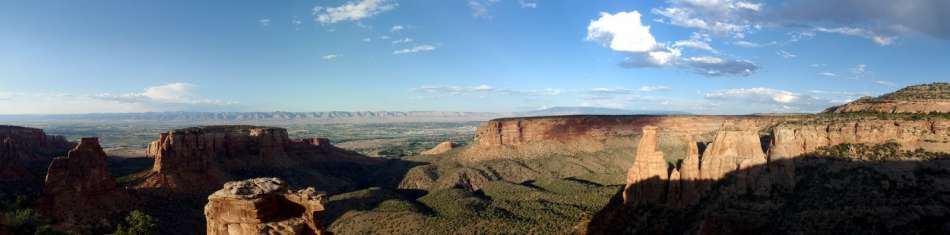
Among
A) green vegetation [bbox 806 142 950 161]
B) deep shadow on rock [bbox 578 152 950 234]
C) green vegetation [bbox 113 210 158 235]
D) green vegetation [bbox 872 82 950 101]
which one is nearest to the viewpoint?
deep shadow on rock [bbox 578 152 950 234]

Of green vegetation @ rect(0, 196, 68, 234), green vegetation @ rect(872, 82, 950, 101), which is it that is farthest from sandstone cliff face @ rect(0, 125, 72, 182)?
green vegetation @ rect(872, 82, 950, 101)

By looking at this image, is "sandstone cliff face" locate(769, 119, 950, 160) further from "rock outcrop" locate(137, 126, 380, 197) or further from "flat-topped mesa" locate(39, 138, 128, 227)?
"rock outcrop" locate(137, 126, 380, 197)

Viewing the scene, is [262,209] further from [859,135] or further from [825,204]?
[859,135]

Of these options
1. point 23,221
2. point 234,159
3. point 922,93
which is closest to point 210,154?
point 234,159

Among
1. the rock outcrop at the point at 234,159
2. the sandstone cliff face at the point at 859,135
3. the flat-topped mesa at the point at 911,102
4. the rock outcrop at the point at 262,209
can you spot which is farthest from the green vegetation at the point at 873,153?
the rock outcrop at the point at 234,159

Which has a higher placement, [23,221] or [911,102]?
[911,102]

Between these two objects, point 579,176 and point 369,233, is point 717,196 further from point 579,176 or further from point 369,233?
point 579,176
